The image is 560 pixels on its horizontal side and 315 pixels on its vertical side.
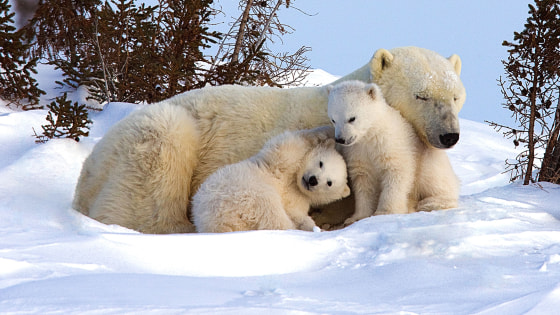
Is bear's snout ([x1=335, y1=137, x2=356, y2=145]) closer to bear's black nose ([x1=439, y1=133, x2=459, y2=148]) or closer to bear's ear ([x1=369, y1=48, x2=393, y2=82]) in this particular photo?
bear's black nose ([x1=439, y1=133, x2=459, y2=148])

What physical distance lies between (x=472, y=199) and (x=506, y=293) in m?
2.58

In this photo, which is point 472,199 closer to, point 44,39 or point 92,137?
point 92,137

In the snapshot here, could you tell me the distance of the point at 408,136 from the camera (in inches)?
169

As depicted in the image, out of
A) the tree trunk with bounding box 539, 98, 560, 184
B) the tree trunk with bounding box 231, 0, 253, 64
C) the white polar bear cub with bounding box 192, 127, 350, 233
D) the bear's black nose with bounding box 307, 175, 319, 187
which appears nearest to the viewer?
the white polar bear cub with bounding box 192, 127, 350, 233

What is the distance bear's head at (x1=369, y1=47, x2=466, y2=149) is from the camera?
4.21m

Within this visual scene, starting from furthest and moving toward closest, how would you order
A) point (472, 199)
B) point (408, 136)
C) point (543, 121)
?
point (543, 121) → point (472, 199) → point (408, 136)

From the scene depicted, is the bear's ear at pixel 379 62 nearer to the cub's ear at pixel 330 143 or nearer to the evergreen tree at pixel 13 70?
the cub's ear at pixel 330 143

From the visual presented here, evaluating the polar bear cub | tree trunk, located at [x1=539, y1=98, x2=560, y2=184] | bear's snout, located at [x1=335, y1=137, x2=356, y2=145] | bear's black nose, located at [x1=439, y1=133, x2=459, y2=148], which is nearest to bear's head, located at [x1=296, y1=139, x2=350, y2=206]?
the polar bear cub

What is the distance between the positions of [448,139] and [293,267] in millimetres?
1606

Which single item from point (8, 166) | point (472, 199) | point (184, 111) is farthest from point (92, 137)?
point (472, 199)

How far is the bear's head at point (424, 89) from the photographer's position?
4215 millimetres

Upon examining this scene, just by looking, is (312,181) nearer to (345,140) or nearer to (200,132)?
(345,140)

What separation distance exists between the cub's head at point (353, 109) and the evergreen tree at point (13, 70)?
7.06 m

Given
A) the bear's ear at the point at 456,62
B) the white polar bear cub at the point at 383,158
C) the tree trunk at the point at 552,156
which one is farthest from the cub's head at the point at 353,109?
the tree trunk at the point at 552,156
